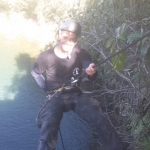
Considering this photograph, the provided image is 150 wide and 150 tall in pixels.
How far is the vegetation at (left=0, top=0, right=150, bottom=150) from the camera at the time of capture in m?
2.34

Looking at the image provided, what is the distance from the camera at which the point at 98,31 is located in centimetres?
479

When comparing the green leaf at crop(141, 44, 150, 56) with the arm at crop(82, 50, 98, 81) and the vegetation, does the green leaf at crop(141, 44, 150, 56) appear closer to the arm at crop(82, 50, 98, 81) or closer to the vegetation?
the vegetation

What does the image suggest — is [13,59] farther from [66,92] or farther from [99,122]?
[99,122]

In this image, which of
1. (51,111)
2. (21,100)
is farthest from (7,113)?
(51,111)

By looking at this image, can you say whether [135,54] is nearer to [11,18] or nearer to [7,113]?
[7,113]

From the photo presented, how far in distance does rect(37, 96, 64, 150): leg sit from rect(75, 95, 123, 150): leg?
209mm

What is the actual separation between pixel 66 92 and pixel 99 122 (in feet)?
1.65

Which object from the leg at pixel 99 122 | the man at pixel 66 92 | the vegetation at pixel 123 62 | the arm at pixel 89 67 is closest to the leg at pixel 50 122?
the man at pixel 66 92

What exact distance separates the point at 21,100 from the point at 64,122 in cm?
143

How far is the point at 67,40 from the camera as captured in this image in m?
2.83

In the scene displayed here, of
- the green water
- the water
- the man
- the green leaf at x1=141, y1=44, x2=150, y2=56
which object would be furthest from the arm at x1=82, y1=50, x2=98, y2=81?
the green water

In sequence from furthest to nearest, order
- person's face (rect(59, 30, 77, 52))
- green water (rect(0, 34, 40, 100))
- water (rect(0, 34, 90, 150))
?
green water (rect(0, 34, 40, 100)) < water (rect(0, 34, 90, 150)) < person's face (rect(59, 30, 77, 52))

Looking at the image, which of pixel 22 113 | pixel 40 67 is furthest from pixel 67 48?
pixel 22 113

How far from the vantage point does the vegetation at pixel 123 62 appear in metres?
2.34
